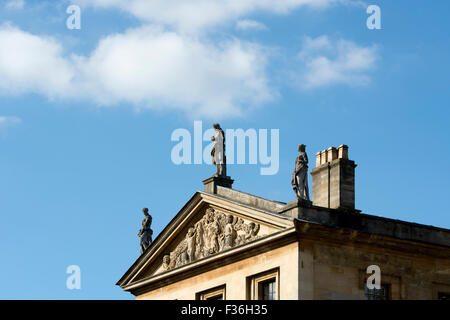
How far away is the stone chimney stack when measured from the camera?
4675cm

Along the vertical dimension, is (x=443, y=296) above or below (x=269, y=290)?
below

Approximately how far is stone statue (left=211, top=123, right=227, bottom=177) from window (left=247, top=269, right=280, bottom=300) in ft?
19.2

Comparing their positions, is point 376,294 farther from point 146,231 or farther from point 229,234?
point 146,231

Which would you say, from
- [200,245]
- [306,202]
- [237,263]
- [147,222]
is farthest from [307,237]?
[147,222]

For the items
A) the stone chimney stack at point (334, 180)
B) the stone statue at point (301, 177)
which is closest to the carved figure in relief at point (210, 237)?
the stone statue at point (301, 177)

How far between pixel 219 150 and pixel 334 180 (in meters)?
5.84

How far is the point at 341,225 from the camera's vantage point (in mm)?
45562

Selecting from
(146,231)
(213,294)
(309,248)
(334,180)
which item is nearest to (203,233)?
(213,294)

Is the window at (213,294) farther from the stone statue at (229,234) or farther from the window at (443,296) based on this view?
the window at (443,296)

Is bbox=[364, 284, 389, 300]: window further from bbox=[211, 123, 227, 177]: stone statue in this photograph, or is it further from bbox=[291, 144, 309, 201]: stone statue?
bbox=[211, 123, 227, 177]: stone statue

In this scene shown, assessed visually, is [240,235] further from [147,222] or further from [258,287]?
[147,222]

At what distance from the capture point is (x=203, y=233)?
5059cm
